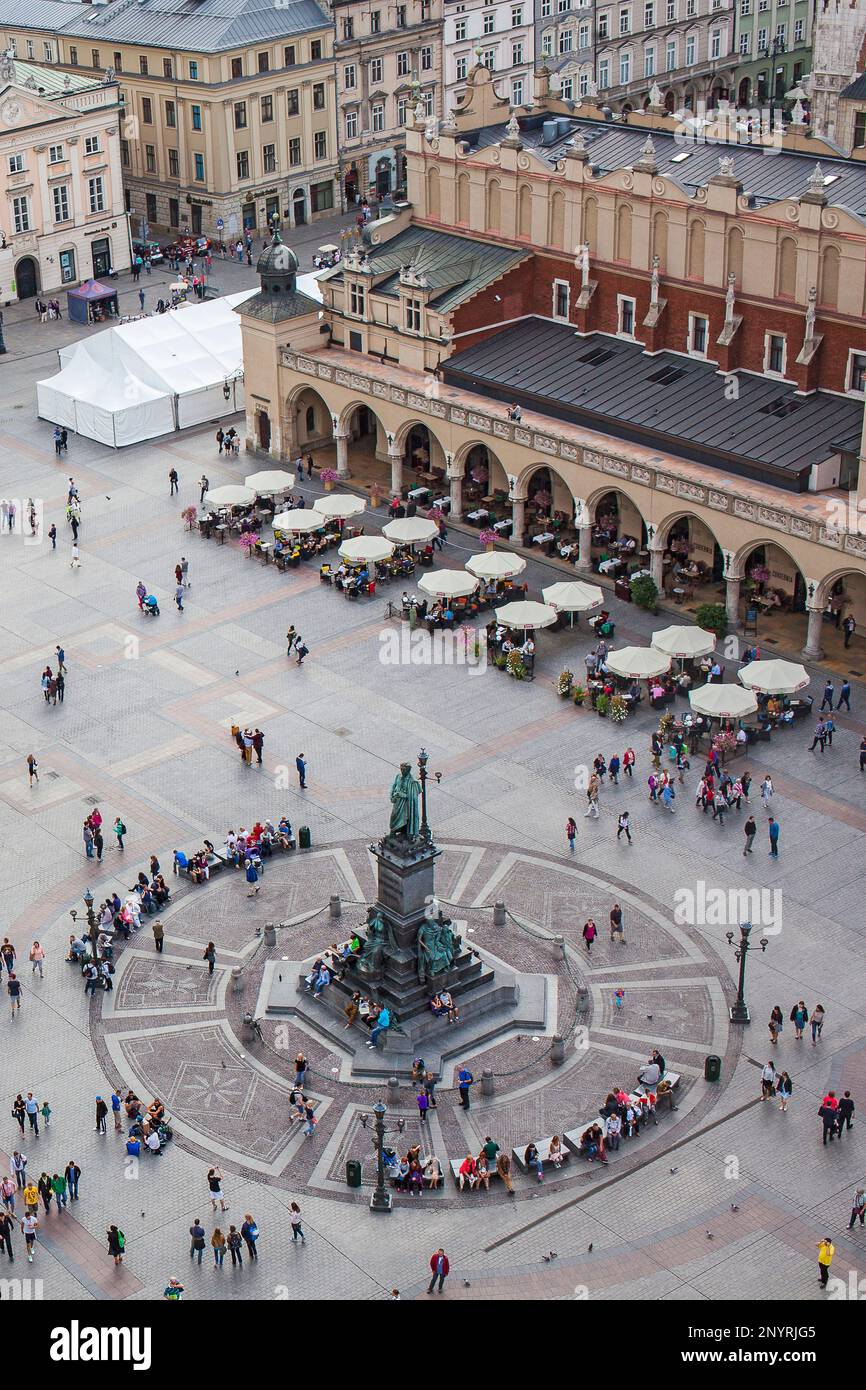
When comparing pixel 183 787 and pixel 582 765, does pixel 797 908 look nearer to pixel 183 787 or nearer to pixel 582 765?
Result: pixel 582 765

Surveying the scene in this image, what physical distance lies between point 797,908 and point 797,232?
34.4 metres

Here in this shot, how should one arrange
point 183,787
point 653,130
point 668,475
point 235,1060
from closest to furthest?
point 235,1060, point 183,787, point 668,475, point 653,130

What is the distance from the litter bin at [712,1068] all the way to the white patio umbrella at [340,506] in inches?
1650

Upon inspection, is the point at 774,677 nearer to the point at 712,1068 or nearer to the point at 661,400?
the point at 661,400

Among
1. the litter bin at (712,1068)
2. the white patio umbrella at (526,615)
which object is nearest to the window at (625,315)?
the white patio umbrella at (526,615)

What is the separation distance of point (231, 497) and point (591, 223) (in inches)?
859

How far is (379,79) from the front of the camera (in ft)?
476

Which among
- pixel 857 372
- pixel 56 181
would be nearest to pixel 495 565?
pixel 857 372

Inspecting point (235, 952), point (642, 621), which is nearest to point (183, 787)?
point (235, 952)

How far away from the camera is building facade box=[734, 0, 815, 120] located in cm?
16062

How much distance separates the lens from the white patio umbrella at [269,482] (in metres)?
98.0

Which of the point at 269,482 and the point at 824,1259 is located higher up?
the point at 269,482

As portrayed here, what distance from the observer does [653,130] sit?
3994 inches

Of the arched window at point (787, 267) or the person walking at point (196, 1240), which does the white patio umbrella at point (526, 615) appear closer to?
the arched window at point (787, 267)
